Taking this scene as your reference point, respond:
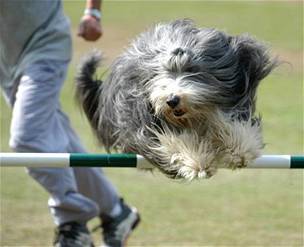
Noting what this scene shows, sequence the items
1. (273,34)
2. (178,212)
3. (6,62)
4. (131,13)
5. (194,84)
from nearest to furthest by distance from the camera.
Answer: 1. (194,84)
2. (6,62)
3. (178,212)
4. (273,34)
5. (131,13)

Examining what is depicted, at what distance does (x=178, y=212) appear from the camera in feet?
21.5

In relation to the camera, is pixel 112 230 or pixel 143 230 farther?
pixel 143 230

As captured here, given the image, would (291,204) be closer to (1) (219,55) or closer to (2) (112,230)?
(2) (112,230)

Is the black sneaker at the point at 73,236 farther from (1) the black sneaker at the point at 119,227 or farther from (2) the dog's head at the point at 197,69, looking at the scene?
(2) the dog's head at the point at 197,69

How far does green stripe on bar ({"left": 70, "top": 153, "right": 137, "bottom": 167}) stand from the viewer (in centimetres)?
435

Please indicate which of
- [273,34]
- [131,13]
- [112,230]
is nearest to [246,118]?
[112,230]

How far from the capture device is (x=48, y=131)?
5.20 m

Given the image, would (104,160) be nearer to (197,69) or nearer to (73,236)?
(197,69)

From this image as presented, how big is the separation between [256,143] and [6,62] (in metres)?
1.74

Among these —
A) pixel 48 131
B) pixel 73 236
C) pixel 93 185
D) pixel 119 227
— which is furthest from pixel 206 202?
pixel 48 131

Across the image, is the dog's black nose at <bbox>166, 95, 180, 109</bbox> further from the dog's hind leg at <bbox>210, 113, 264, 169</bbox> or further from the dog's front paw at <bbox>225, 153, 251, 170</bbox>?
the dog's front paw at <bbox>225, 153, 251, 170</bbox>

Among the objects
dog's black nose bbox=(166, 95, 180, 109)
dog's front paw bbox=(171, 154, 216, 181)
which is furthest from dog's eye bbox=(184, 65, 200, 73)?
dog's front paw bbox=(171, 154, 216, 181)

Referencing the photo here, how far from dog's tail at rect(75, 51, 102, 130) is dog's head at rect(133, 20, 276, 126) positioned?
2.50 ft

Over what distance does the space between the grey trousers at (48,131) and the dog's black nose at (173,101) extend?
1.14 metres
